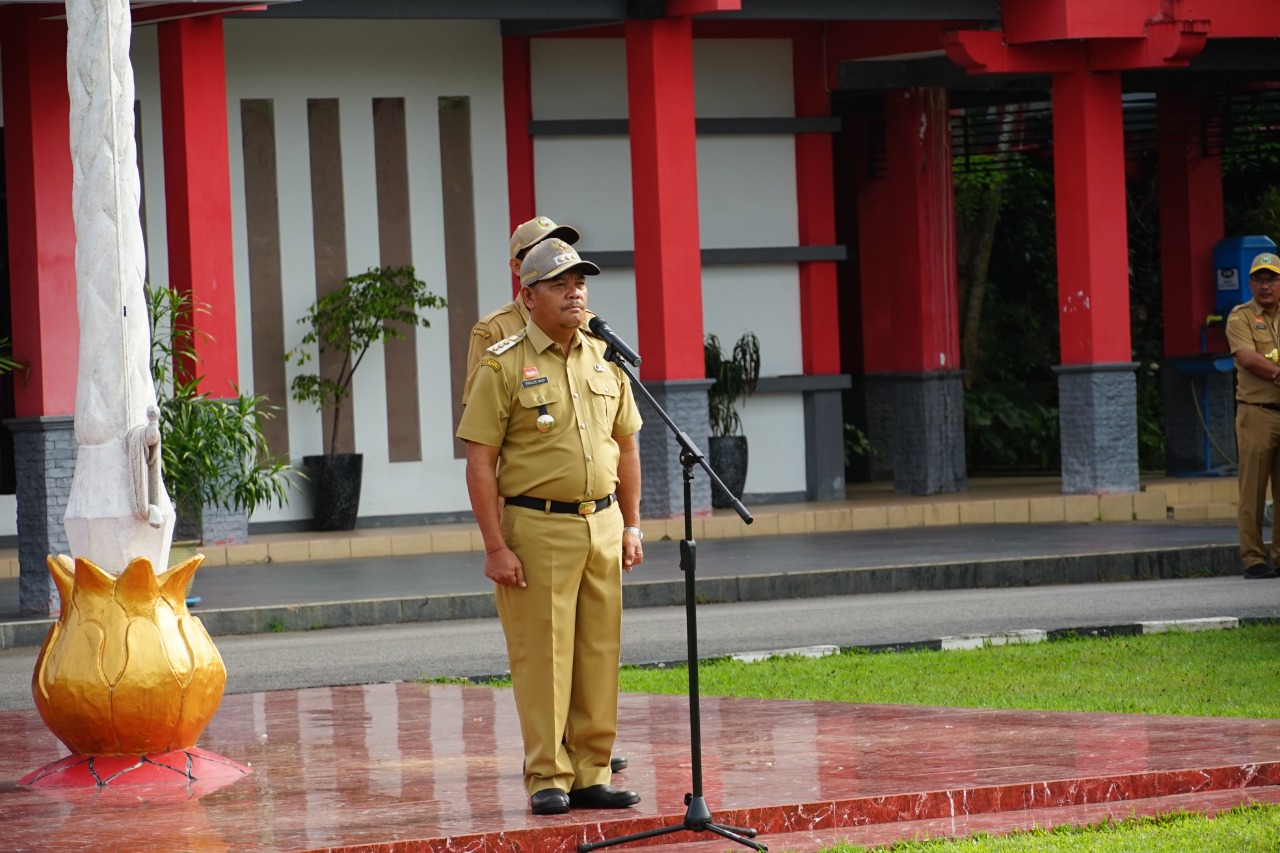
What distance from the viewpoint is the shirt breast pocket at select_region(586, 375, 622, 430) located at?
22.6 ft

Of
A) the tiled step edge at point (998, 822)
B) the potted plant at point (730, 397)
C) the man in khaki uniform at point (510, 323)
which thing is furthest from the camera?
the potted plant at point (730, 397)

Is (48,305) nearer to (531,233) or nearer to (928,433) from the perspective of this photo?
(531,233)

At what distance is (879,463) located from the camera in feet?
79.0

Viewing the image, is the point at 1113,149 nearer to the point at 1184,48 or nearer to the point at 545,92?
the point at 1184,48

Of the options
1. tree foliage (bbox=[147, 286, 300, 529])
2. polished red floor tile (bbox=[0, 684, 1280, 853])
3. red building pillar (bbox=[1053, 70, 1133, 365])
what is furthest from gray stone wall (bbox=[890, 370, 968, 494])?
polished red floor tile (bbox=[0, 684, 1280, 853])

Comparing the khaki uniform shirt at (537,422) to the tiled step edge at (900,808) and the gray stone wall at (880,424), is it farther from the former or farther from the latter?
the gray stone wall at (880,424)

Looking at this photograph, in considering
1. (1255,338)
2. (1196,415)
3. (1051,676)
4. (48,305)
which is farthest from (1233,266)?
(1051,676)

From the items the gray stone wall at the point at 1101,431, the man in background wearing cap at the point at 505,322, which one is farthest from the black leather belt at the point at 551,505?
the gray stone wall at the point at 1101,431

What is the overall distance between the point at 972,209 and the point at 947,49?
6.86 metres

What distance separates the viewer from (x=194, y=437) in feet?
49.7

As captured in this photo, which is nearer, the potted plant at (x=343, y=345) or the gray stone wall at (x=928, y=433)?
the potted plant at (x=343, y=345)

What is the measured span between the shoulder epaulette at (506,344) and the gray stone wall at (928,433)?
48.6 feet

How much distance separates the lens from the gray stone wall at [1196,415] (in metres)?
22.5

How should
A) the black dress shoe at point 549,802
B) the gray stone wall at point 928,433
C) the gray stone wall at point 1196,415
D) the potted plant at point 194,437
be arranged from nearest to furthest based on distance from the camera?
the black dress shoe at point 549,802, the potted plant at point 194,437, the gray stone wall at point 928,433, the gray stone wall at point 1196,415
